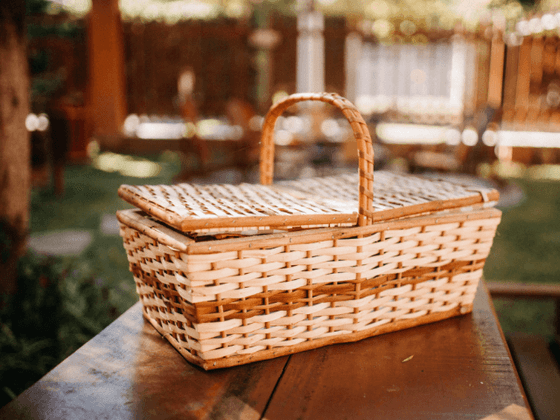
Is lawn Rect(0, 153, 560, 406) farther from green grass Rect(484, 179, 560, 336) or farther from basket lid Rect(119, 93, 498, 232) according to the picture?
basket lid Rect(119, 93, 498, 232)

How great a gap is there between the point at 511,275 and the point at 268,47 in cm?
754

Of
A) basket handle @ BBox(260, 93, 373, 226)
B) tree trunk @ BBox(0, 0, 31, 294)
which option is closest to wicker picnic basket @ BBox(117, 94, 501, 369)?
basket handle @ BBox(260, 93, 373, 226)

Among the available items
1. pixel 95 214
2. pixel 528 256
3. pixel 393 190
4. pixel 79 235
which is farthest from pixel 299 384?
pixel 95 214

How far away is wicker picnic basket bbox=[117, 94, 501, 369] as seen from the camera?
0.73 m

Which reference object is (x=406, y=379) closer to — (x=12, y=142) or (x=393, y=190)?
(x=393, y=190)

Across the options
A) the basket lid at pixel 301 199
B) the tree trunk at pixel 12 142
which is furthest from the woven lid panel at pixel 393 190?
the tree trunk at pixel 12 142

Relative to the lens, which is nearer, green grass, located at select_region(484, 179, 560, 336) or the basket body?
the basket body

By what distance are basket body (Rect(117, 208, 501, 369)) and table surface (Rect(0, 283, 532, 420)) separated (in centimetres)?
3

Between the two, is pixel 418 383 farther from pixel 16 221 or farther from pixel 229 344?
pixel 16 221

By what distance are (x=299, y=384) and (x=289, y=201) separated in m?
0.33

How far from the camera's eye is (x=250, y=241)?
73 centimetres

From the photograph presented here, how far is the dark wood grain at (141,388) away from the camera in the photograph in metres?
0.70

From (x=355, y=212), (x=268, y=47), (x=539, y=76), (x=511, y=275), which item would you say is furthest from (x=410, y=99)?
(x=355, y=212)

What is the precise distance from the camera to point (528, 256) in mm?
3408
